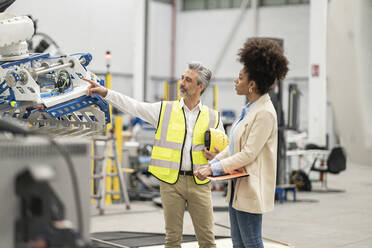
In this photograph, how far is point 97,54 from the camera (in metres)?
22.9

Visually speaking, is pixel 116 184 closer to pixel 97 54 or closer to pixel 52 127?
pixel 52 127

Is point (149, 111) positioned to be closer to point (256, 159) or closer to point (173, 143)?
point (173, 143)

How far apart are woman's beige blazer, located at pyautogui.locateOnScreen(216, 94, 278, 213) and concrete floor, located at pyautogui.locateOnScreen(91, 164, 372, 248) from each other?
144 inches

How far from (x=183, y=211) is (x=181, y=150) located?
395mm

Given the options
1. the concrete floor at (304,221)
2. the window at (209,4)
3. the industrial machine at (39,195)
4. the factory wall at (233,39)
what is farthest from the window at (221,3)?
the industrial machine at (39,195)

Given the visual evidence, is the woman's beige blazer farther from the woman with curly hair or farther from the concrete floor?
the concrete floor

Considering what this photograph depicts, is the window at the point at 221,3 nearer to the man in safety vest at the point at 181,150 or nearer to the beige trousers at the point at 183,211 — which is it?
the man in safety vest at the point at 181,150

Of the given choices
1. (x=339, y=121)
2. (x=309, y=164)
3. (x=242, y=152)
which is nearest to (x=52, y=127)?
(x=242, y=152)

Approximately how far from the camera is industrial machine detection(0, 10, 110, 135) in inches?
146

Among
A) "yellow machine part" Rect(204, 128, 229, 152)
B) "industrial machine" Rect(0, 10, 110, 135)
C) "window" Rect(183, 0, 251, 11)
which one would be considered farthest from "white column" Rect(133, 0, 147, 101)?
"yellow machine part" Rect(204, 128, 229, 152)

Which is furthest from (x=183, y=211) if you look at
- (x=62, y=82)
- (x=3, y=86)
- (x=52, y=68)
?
(x=3, y=86)

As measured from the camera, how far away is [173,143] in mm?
3914

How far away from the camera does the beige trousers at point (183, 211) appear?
382 centimetres

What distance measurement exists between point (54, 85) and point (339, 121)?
110 inches
